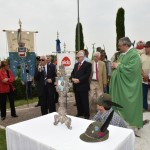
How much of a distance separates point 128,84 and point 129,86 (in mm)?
43

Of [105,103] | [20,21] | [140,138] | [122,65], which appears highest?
[20,21]

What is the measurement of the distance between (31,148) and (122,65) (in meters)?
2.67

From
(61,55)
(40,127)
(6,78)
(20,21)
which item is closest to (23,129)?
(40,127)

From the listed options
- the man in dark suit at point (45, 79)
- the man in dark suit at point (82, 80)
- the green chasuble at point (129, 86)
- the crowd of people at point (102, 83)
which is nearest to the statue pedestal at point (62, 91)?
the crowd of people at point (102, 83)

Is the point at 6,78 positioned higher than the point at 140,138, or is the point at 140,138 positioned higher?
the point at 6,78

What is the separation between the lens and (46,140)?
2459 millimetres

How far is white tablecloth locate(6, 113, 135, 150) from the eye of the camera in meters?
2.31

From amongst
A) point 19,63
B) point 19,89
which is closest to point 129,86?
point 19,89

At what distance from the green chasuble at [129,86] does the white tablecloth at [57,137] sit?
6.05 ft

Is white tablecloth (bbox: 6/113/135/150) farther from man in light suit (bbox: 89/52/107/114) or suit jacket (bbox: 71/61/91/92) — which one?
man in light suit (bbox: 89/52/107/114)

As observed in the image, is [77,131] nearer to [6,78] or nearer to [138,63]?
[138,63]

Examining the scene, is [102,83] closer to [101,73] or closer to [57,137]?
[101,73]

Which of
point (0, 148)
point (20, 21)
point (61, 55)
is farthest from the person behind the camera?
point (20, 21)

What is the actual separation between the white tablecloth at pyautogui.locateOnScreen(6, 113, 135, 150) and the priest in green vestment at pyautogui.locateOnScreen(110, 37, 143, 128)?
1844 millimetres
